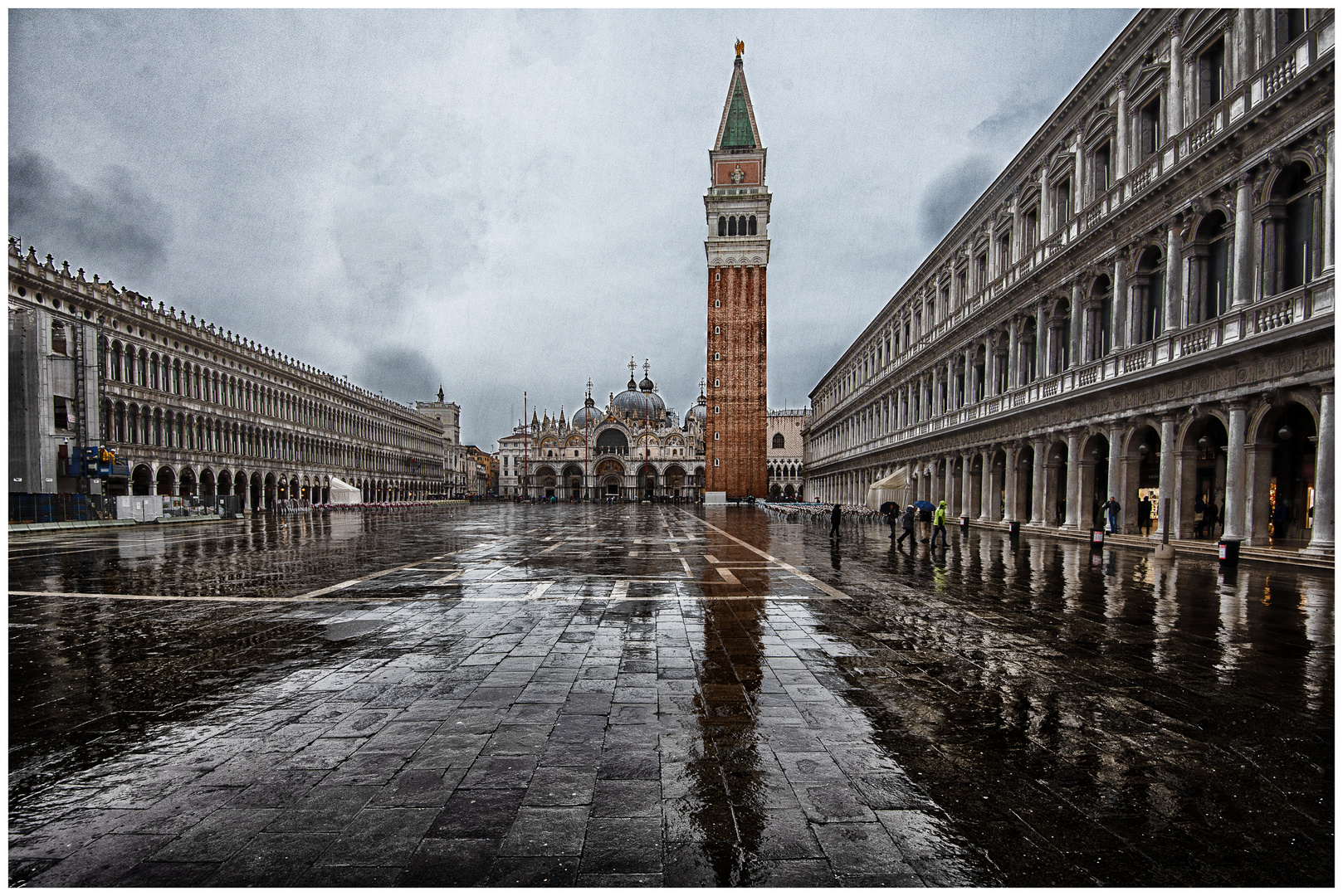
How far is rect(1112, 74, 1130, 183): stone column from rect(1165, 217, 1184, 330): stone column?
2.77 m

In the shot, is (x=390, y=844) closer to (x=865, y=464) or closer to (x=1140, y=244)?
(x=1140, y=244)

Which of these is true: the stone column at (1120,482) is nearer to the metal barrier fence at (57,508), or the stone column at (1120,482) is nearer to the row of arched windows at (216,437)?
the metal barrier fence at (57,508)

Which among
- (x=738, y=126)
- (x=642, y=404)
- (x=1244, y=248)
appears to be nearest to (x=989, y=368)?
(x=1244, y=248)

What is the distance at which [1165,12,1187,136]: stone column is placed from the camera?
1591cm

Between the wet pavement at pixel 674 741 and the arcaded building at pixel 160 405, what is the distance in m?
32.2

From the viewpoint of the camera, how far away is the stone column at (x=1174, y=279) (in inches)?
623

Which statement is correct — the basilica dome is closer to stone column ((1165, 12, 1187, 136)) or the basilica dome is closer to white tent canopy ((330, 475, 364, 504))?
white tent canopy ((330, 475, 364, 504))

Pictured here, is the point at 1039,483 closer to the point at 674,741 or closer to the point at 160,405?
the point at 674,741

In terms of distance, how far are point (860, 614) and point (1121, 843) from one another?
17.4 feet

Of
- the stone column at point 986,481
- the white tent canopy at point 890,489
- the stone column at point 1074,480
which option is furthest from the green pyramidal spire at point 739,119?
the stone column at point 1074,480

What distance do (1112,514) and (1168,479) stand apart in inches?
70.9

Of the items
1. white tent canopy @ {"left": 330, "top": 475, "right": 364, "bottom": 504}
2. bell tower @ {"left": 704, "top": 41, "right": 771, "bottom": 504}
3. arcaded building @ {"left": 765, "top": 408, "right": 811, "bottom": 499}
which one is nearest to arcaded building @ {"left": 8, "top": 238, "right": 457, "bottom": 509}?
white tent canopy @ {"left": 330, "top": 475, "right": 364, "bottom": 504}

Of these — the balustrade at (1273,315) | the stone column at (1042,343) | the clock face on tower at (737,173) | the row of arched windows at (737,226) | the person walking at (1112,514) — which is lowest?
the person walking at (1112,514)

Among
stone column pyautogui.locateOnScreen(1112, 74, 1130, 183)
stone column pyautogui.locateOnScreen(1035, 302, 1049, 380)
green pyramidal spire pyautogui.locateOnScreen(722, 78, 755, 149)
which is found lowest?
stone column pyautogui.locateOnScreen(1035, 302, 1049, 380)
